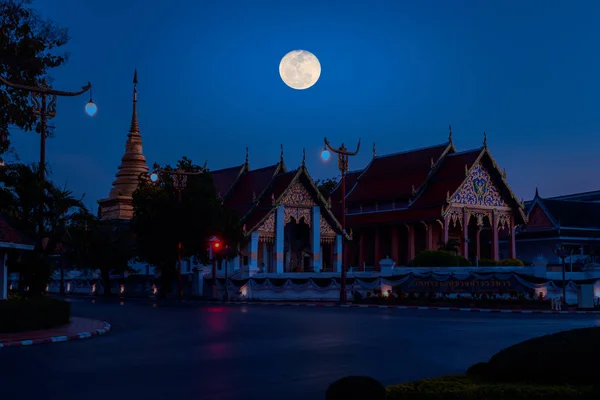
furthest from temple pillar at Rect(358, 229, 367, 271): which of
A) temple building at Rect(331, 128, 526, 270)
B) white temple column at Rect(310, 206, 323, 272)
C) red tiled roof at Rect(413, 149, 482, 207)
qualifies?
red tiled roof at Rect(413, 149, 482, 207)

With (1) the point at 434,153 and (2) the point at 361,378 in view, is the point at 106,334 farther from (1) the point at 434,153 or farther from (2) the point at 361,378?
(1) the point at 434,153

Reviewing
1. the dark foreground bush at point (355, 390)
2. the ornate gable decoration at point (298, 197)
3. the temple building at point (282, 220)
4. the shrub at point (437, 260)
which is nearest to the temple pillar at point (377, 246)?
the temple building at point (282, 220)

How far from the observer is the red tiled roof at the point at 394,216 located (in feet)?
162

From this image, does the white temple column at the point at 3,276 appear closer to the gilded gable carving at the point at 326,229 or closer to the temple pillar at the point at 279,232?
the temple pillar at the point at 279,232

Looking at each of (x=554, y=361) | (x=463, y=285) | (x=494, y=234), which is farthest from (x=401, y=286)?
(x=554, y=361)

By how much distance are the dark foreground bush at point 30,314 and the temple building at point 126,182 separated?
1927 inches

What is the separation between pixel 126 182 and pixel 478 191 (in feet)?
111

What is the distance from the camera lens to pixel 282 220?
163ft

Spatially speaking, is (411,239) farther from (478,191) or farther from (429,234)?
(478,191)

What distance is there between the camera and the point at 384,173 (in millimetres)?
56656

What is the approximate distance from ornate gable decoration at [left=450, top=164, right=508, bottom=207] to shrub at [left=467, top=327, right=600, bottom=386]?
41990mm

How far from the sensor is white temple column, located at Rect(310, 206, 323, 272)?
50719mm

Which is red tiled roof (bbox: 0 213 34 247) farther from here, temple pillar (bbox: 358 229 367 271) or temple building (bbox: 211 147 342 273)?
temple pillar (bbox: 358 229 367 271)

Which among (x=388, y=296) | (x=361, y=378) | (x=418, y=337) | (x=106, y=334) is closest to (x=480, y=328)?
(x=418, y=337)
